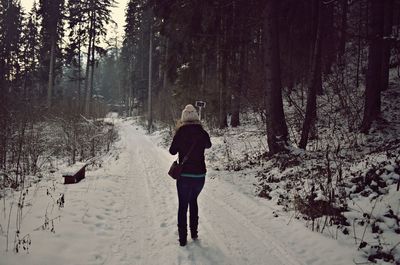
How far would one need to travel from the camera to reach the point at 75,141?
558 inches

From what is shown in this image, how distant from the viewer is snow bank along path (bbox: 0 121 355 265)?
4.65m

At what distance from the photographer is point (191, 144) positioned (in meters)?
5.25

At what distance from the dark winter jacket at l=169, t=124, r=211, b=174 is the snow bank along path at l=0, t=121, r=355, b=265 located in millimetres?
1287

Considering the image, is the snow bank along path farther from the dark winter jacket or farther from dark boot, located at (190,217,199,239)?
the dark winter jacket

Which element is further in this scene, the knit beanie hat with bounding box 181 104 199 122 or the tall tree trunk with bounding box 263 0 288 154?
the tall tree trunk with bounding box 263 0 288 154

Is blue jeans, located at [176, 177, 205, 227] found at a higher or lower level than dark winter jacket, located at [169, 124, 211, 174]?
lower

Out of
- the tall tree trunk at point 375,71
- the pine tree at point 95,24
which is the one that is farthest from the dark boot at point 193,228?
the pine tree at point 95,24

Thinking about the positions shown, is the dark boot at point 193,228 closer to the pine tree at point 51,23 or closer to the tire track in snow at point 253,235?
the tire track in snow at point 253,235

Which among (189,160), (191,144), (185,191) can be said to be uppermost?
(191,144)

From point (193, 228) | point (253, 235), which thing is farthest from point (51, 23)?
point (253, 235)

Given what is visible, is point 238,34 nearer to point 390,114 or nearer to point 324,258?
point 390,114

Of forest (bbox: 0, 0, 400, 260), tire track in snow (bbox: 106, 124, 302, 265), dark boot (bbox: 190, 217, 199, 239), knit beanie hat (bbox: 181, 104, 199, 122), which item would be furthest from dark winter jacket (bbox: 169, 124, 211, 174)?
forest (bbox: 0, 0, 400, 260)

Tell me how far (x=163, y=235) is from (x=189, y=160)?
5.03 ft

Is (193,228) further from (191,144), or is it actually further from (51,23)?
(51,23)
